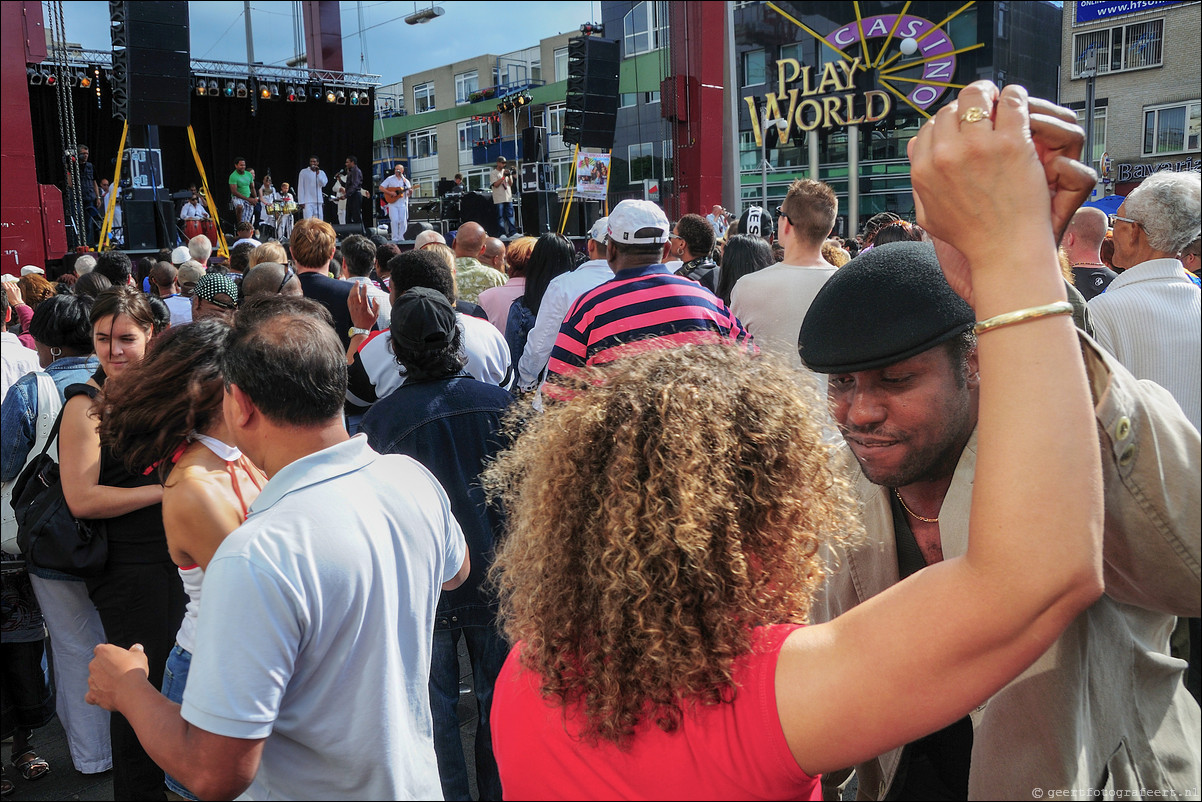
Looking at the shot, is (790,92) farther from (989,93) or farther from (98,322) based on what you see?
(989,93)

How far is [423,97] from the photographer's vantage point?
42906 mm

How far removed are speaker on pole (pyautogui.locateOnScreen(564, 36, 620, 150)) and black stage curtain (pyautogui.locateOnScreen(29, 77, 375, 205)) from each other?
10.2 metres

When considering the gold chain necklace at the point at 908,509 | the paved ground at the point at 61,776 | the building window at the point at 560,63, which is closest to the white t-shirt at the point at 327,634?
the gold chain necklace at the point at 908,509

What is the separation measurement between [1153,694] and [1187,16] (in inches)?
1349

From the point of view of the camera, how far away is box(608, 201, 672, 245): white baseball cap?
11.3 feet

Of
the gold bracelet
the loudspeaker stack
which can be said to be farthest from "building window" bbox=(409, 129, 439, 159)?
the gold bracelet

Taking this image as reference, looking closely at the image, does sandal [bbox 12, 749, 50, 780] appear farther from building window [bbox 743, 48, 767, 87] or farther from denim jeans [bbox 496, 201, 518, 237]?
building window [bbox 743, 48, 767, 87]

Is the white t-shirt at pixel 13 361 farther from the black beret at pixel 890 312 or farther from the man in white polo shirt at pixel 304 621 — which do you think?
the black beret at pixel 890 312

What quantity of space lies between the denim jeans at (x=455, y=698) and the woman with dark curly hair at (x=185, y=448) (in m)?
0.90

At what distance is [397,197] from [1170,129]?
24.8m

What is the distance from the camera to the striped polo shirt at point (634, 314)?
3234 mm

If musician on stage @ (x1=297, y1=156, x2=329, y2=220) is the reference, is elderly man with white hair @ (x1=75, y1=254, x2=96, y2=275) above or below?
below

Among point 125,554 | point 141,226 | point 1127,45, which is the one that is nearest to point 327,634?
point 125,554

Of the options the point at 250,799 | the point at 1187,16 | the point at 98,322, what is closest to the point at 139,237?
the point at 98,322
